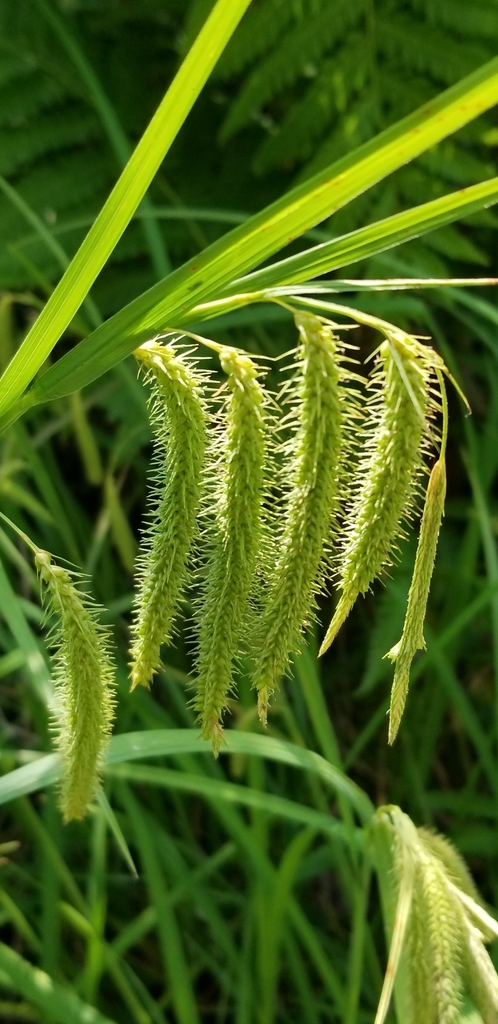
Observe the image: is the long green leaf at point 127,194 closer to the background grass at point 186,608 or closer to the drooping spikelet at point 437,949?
the drooping spikelet at point 437,949

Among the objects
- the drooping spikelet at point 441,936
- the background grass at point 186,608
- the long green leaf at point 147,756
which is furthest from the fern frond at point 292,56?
the drooping spikelet at point 441,936

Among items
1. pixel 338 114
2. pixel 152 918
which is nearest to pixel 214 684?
pixel 152 918

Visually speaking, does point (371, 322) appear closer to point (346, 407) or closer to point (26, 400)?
point (346, 407)

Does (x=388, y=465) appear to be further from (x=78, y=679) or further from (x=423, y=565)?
(x=78, y=679)

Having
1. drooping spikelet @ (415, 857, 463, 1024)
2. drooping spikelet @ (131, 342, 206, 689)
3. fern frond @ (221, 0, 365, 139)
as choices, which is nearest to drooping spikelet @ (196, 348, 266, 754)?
drooping spikelet @ (131, 342, 206, 689)

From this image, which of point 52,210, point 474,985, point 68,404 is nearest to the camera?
point 474,985

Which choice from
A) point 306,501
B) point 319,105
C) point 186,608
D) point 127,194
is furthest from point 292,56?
point 306,501
